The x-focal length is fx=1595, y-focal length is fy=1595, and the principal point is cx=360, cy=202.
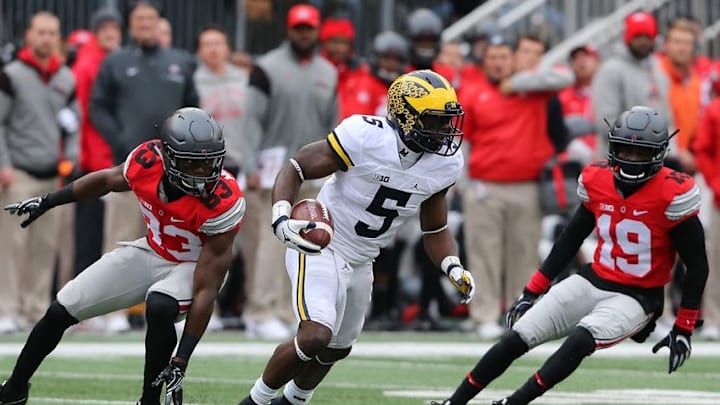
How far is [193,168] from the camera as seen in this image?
21.5ft

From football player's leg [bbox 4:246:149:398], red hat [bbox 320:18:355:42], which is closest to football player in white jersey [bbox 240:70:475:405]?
football player's leg [bbox 4:246:149:398]

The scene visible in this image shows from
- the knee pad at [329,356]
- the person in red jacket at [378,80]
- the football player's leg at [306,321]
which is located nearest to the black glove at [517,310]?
the knee pad at [329,356]

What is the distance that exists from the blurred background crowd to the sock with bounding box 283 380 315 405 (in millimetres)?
4070

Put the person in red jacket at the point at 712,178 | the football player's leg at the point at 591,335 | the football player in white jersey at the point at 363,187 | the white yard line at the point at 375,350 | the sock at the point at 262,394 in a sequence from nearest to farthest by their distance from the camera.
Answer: the sock at the point at 262,394, the football player in white jersey at the point at 363,187, the football player's leg at the point at 591,335, the white yard line at the point at 375,350, the person in red jacket at the point at 712,178

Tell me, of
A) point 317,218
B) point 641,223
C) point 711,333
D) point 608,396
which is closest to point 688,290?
point 641,223

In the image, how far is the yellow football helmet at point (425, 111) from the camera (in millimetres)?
6641

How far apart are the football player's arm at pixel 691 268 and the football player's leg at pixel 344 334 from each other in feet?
4.53

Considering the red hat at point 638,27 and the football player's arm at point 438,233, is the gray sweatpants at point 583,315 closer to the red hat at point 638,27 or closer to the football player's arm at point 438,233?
the football player's arm at point 438,233

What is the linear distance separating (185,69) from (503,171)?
2.36 metres

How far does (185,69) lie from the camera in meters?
11.0

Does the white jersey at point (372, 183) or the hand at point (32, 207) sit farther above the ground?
the white jersey at point (372, 183)

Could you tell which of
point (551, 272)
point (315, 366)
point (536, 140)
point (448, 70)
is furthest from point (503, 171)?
point (315, 366)

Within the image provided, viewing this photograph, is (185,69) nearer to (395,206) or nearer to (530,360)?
(530,360)

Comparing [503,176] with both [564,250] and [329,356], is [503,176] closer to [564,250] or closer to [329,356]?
[564,250]
